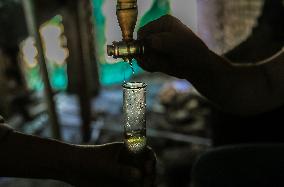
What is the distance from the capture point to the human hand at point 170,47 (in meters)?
1.70

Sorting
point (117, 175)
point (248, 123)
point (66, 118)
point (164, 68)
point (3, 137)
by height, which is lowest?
point (66, 118)

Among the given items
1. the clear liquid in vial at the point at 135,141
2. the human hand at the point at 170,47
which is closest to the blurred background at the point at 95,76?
the human hand at the point at 170,47

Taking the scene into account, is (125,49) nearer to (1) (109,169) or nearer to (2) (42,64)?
(1) (109,169)

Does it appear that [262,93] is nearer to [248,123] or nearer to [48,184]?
[248,123]

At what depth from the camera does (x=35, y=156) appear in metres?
1.63

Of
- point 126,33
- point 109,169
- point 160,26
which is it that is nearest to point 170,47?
point 160,26

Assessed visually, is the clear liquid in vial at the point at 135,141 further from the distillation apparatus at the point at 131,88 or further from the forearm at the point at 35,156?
the forearm at the point at 35,156

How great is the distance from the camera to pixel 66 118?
6.04 metres

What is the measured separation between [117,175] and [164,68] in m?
0.60

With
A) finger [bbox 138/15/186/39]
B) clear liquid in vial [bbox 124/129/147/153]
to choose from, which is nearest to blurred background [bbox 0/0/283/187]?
finger [bbox 138/15/186/39]

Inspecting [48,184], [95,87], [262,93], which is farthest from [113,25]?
[48,184]

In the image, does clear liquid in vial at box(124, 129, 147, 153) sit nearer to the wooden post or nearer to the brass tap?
the brass tap

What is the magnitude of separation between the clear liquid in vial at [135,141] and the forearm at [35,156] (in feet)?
0.72

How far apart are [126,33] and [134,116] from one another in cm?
32
